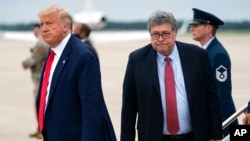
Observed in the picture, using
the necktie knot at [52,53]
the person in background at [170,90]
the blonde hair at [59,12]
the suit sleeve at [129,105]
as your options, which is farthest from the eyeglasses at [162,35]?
the necktie knot at [52,53]

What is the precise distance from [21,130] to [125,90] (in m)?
7.49

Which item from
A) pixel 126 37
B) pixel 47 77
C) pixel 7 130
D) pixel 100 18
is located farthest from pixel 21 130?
pixel 100 18

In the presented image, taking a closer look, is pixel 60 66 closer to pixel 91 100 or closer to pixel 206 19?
pixel 91 100

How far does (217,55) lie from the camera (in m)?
5.76

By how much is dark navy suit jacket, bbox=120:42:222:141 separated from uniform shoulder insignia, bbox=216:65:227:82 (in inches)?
30.4

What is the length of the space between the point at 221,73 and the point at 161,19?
3.81 ft

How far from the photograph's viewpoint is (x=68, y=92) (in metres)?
4.75

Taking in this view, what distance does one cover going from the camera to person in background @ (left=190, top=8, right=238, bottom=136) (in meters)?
5.63

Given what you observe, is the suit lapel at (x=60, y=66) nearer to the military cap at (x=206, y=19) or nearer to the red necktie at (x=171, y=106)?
the red necktie at (x=171, y=106)

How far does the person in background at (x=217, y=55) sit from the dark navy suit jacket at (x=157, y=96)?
0.79m

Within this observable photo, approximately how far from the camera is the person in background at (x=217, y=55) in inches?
222

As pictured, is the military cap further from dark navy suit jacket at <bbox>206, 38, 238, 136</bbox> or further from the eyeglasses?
the eyeglasses

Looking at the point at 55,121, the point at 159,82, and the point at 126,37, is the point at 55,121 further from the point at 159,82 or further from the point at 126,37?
the point at 126,37

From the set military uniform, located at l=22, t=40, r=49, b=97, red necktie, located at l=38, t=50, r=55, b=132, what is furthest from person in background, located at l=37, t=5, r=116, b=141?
military uniform, located at l=22, t=40, r=49, b=97
